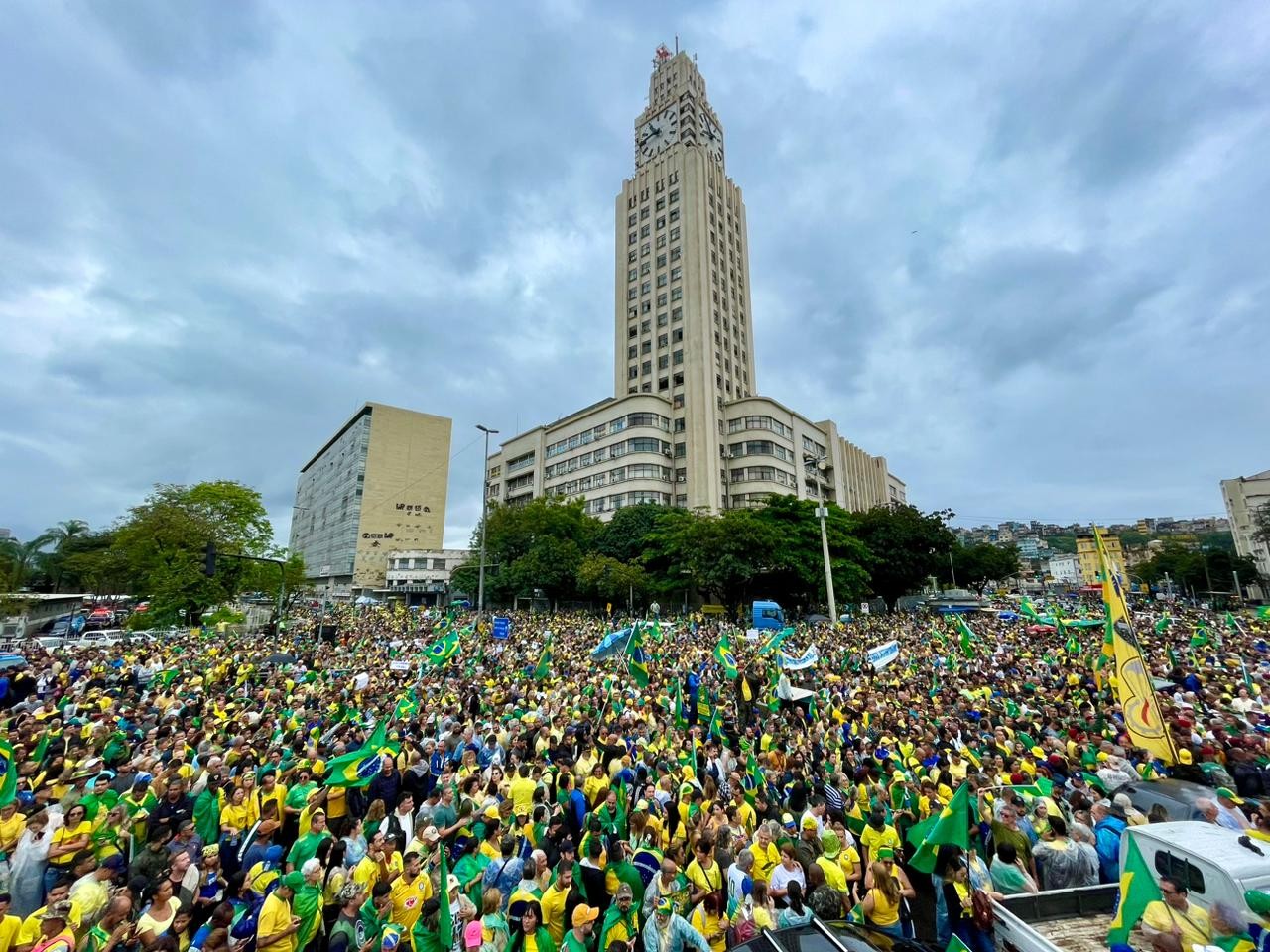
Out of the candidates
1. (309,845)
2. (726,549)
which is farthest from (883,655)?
(726,549)

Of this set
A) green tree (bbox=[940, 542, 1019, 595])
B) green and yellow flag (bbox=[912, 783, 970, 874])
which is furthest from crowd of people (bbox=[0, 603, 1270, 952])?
green tree (bbox=[940, 542, 1019, 595])

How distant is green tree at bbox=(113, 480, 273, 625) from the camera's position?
37.4 metres

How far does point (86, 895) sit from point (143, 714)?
30.8ft

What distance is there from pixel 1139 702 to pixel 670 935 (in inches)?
360

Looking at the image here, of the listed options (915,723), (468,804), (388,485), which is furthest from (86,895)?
(388,485)

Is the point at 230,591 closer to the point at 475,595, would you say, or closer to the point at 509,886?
the point at 475,595

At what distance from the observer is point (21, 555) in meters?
69.8

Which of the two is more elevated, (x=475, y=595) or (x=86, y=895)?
(x=475, y=595)

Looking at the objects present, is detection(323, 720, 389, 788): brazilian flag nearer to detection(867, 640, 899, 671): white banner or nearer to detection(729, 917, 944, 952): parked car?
detection(729, 917, 944, 952): parked car

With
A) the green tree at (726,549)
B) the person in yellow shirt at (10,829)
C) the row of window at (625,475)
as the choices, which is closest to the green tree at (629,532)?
the green tree at (726,549)

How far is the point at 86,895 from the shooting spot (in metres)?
5.25

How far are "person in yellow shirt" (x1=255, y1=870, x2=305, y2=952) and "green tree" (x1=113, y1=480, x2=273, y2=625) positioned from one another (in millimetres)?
40270

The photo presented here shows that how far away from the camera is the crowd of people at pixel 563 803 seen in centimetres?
534

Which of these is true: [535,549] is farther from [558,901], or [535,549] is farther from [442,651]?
[558,901]
